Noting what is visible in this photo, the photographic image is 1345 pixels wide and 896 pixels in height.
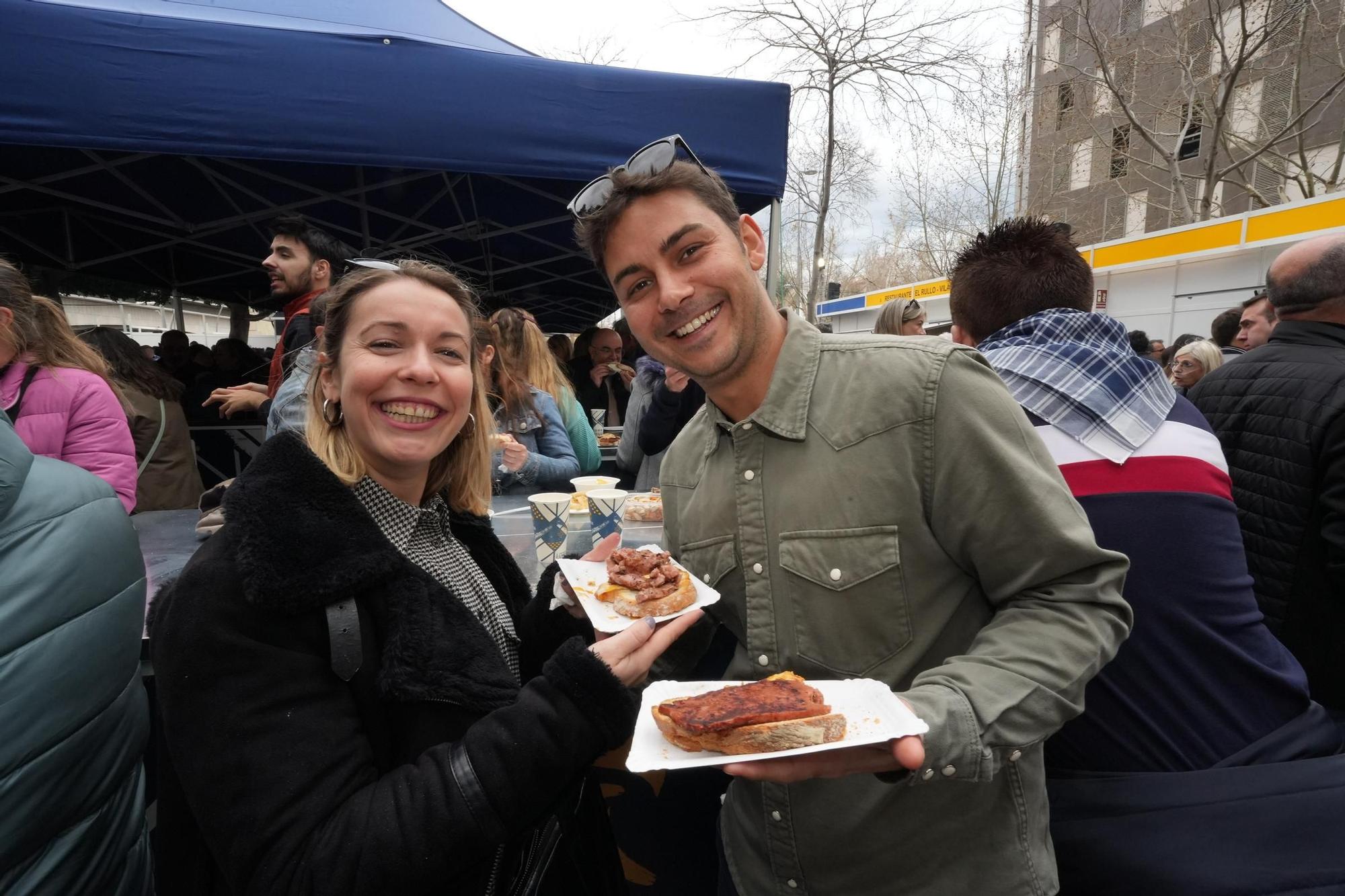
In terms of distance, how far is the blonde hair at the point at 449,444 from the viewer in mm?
1581

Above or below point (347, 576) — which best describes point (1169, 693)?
below

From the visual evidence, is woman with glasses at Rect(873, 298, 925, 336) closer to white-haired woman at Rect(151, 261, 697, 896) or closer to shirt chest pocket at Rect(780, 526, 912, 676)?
shirt chest pocket at Rect(780, 526, 912, 676)

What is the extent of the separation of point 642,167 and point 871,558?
1.15 metres

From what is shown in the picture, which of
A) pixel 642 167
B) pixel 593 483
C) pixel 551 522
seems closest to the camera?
pixel 642 167

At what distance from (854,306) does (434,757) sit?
1186 inches

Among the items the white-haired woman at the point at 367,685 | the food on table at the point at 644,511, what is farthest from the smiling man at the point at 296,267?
the white-haired woman at the point at 367,685

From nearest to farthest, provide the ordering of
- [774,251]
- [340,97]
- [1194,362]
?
1. [340,97]
2. [774,251]
3. [1194,362]

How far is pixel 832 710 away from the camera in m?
1.14

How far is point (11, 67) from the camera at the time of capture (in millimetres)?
3449

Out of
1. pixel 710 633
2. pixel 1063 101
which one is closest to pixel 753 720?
pixel 710 633

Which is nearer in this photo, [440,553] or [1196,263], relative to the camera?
[440,553]

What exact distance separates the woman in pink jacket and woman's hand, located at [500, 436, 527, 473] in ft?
6.27

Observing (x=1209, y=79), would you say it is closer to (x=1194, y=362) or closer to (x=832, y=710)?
(x=1194, y=362)

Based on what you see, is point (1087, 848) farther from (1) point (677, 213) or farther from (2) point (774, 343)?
(1) point (677, 213)
